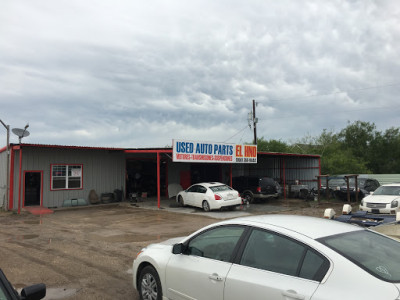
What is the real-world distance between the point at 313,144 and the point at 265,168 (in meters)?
23.1

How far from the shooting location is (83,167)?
20.6 m

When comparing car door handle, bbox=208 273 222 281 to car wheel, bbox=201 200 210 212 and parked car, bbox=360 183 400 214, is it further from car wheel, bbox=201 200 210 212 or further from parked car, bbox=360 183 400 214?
car wheel, bbox=201 200 210 212

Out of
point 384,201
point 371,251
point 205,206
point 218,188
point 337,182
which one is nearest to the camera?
point 371,251

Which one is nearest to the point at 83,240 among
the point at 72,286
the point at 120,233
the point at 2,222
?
the point at 120,233

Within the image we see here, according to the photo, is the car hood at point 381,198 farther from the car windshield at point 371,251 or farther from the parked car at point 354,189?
the car windshield at point 371,251

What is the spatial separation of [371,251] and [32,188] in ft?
61.2

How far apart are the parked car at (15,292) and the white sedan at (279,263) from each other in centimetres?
175

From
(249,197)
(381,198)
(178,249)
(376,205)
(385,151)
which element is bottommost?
(249,197)

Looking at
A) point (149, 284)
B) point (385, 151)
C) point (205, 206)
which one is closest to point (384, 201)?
point (205, 206)

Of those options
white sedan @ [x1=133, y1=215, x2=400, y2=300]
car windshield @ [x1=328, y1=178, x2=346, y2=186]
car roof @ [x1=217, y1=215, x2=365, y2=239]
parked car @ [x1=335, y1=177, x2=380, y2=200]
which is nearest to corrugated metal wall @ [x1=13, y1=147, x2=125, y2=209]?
parked car @ [x1=335, y1=177, x2=380, y2=200]

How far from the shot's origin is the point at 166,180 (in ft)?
84.7

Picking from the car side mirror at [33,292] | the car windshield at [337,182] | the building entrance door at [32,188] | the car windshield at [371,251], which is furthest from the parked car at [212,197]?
the car side mirror at [33,292]

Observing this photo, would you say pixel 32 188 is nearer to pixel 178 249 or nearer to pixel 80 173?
pixel 80 173

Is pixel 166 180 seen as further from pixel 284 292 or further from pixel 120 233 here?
pixel 284 292
